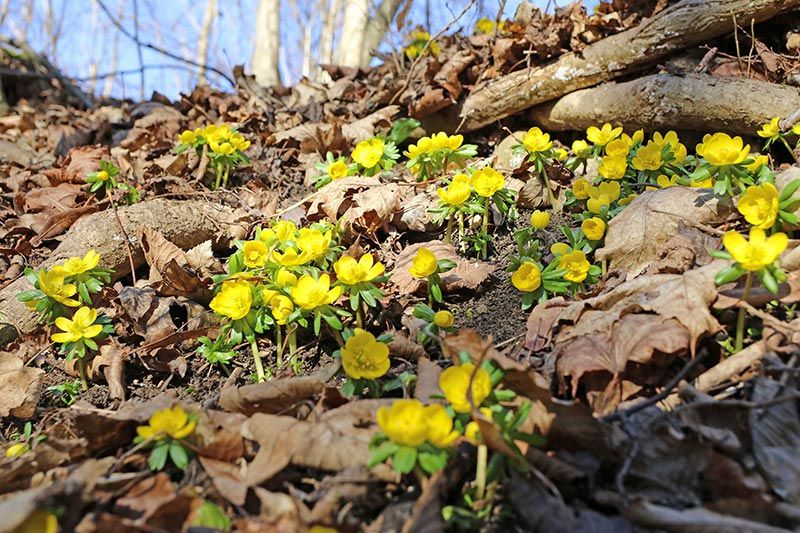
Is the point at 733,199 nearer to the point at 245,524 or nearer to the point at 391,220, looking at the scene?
the point at 391,220

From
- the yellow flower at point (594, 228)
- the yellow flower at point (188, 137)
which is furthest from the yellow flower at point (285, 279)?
the yellow flower at point (188, 137)

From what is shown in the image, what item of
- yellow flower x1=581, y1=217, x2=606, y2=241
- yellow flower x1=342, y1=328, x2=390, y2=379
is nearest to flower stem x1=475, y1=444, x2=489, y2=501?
yellow flower x1=342, y1=328, x2=390, y2=379

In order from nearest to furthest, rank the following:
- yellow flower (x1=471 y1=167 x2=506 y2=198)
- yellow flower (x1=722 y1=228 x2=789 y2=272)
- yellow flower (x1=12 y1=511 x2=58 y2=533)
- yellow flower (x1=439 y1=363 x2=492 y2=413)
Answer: yellow flower (x1=12 y1=511 x2=58 y2=533) < yellow flower (x1=439 y1=363 x2=492 y2=413) < yellow flower (x1=722 y1=228 x2=789 y2=272) < yellow flower (x1=471 y1=167 x2=506 y2=198)

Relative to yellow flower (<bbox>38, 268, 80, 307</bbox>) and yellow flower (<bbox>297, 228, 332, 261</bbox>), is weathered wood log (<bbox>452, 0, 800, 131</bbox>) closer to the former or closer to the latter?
yellow flower (<bbox>297, 228, 332, 261</bbox>)

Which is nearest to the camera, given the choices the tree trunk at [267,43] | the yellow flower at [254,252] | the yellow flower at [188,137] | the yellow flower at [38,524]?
the yellow flower at [38,524]

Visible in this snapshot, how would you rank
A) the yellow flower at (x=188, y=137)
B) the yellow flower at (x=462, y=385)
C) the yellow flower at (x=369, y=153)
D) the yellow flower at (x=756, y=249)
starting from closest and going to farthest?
1. the yellow flower at (x=462, y=385)
2. the yellow flower at (x=756, y=249)
3. the yellow flower at (x=369, y=153)
4. the yellow flower at (x=188, y=137)

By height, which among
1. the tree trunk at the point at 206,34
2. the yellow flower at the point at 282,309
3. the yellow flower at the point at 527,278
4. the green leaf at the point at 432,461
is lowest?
the green leaf at the point at 432,461

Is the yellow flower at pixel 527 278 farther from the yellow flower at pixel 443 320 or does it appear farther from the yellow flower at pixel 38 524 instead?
the yellow flower at pixel 38 524
